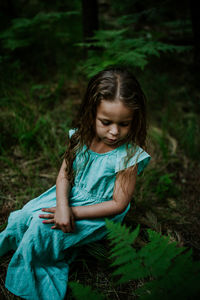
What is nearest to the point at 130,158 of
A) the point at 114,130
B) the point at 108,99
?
the point at 114,130

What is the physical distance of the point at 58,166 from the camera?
2488 mm

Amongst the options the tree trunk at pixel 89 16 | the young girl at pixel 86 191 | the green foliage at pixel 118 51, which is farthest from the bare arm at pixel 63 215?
the tree trunk at pixel 89 16

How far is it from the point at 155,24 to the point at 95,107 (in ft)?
18.4

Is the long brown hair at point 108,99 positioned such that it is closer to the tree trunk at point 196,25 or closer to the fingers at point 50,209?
the fingers at point 50,209

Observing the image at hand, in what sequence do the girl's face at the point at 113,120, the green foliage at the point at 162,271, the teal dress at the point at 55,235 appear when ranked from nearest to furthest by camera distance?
1. the green foliage at the point at 162,271
2. the girl's face at the point at 113,120
3. the teal dress at the point at 55,235

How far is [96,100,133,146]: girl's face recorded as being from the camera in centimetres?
135

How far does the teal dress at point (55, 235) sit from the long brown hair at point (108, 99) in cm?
8

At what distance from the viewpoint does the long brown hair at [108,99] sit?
53.9 inches

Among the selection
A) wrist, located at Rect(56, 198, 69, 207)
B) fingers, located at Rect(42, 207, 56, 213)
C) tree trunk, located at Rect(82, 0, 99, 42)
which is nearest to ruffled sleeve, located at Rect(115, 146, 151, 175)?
wrist, located at Rect(56, 198, 69, 207)

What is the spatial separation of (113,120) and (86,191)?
25.8 inches

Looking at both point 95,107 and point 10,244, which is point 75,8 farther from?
point 10,244

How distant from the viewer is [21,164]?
2.55 m

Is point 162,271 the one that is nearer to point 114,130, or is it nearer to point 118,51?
point 114,130

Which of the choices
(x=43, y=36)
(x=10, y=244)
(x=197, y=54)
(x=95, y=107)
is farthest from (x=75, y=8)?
(x=10, y=244)
